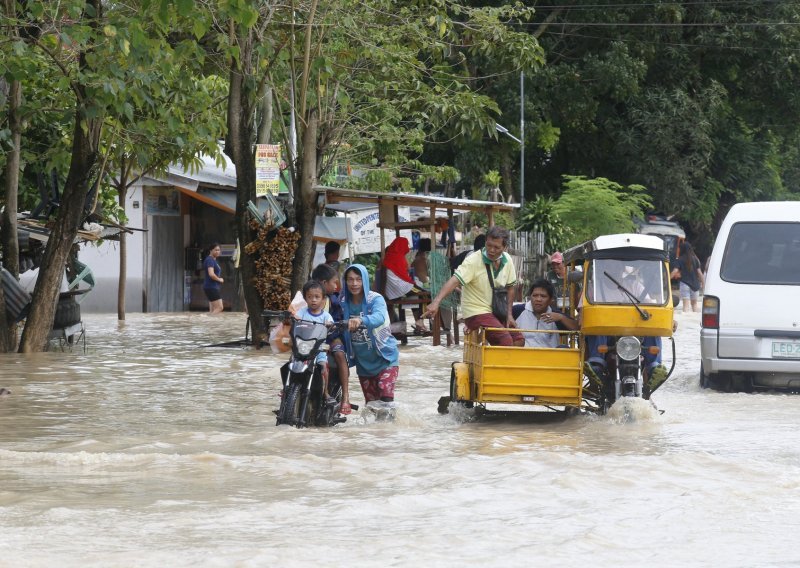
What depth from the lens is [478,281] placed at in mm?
11586

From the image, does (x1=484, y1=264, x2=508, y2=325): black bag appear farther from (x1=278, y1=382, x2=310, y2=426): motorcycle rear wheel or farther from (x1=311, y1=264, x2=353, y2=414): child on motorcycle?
(x1=278, y1=382, x2=310, y2=426): motorcycle rear wheel

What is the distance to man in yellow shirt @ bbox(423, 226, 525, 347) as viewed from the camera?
11492mm

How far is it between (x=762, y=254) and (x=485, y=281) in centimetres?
355

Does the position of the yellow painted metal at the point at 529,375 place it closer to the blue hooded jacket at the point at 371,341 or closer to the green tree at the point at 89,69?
the blue hooded jacket at the point at 371,341

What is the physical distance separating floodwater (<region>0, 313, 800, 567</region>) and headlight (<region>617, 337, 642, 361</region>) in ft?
1.71

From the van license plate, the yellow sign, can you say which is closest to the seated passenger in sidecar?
the van license plate

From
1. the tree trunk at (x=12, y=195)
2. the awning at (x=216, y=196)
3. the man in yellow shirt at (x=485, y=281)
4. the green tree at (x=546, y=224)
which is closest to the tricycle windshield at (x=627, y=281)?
the man in yellow shirt at (x=485, y=281)

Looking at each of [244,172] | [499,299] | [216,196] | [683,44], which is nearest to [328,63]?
[244,172]

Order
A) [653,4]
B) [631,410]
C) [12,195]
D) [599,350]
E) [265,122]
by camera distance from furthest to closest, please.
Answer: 1. [653,4]
2. [265,122]
3. [12,195]
4. [599,350]
5. [631,410]

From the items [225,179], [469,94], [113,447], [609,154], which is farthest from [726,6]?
[113,447]

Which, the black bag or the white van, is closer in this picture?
the black bag

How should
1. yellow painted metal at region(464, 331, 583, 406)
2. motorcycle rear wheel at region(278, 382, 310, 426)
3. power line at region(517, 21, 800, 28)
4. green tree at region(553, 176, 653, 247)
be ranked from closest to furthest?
1. motorcycle rear wheel at region(278, 382, 310, 426)
2. yellow painted metal at region(464, 331, 583, 406)
3. green tree at region(553, 176, 653, 247)
4. power line at region(517, 21, 800, 28)

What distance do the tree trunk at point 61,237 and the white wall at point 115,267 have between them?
474 inches

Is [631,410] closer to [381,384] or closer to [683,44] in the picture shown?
[381,384]
